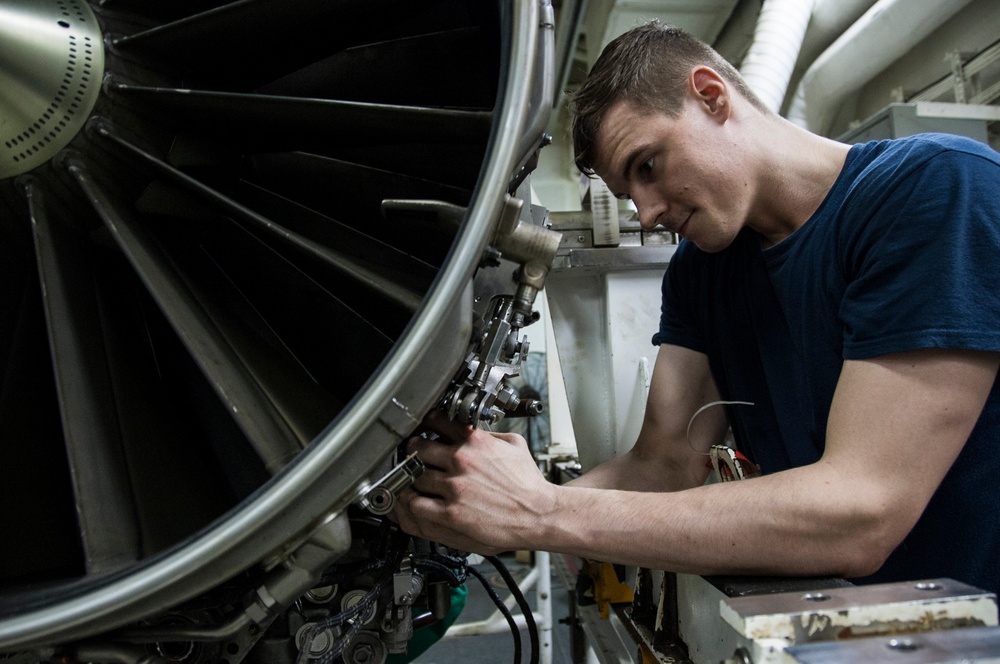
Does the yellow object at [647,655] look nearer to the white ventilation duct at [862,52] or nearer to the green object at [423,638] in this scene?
the green object at [423,638]

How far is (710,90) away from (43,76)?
1.01m

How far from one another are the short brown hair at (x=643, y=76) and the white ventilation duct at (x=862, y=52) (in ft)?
4.28

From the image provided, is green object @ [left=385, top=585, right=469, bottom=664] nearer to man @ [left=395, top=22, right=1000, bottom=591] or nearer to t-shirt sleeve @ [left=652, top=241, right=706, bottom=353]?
man @ [left=395, top=22, right=1000, bottom=591]

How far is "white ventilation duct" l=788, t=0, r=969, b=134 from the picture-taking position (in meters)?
1.94

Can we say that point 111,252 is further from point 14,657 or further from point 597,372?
point 597,372

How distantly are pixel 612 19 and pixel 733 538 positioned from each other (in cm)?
230

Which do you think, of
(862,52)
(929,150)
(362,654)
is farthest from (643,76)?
(862,52)

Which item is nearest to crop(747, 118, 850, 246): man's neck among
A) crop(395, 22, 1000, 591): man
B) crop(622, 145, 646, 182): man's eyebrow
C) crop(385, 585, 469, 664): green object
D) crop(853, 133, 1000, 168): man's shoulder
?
crop(395, 22, 1000, 591): man

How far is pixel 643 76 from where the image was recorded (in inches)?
41.4

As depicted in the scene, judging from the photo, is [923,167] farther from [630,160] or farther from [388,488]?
[388,488]

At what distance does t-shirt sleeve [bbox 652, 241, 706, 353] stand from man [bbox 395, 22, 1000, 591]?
0.61ft

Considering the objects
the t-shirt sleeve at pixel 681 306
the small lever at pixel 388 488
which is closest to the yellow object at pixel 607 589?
the t-shirt sleeve at pixel 681 306

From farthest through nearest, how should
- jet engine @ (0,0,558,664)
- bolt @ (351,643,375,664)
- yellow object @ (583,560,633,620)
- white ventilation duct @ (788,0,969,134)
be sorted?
1. white ventilation duct @ (788,0,969,134)
2. yellow object @ (583,560,633,620)
3. bolt @ (351,643,375,664)
4. jet engine @ (0,0,558,664)

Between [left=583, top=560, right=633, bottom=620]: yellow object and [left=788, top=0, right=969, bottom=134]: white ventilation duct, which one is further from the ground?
[left=788, top=0, right=969, bottom=134]: white ventilation duct
